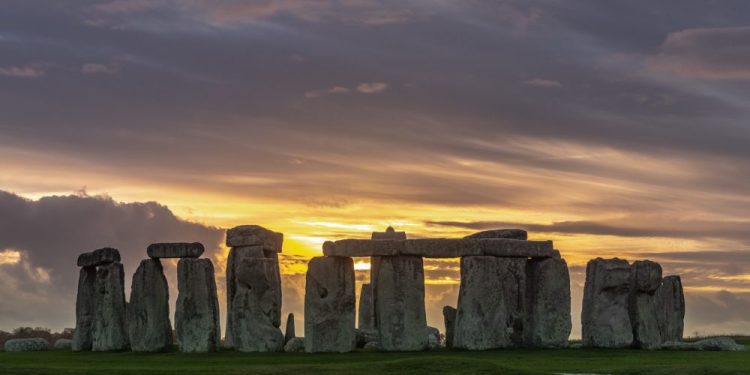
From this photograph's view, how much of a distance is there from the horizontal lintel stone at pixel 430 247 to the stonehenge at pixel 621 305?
8.46 feet

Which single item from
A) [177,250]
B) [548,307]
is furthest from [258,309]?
[548,307]

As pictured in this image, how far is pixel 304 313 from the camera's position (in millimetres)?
36062

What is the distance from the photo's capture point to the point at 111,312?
3847 centimetres

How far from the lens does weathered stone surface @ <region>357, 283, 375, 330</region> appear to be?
140ft

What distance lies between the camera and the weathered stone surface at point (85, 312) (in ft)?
130

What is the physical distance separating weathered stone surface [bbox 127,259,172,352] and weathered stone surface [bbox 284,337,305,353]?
3.71 m

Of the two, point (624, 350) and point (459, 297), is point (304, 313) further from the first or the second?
point (624, 350)


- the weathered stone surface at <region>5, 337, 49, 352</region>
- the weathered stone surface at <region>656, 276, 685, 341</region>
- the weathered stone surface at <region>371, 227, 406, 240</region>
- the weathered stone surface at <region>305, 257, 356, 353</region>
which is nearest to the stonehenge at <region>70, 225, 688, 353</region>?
the weathered stone surface at <region>305, 257, 356, 353</region>

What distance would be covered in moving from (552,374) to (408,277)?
30.9 ft

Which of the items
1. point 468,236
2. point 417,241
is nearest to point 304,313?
point 417,241

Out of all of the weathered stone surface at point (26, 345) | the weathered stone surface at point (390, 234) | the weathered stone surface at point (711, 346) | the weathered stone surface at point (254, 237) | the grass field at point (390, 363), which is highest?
the weathered stone surface at point (390, 234)

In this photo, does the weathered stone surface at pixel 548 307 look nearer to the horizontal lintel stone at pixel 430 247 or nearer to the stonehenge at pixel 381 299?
the stonehenge at pixel 381 299

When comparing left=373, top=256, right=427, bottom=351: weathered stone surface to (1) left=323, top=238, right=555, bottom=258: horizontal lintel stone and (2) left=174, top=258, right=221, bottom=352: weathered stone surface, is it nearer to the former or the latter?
(1) left=323, top=238, right=555, bottom=258: horizontal lintel stone

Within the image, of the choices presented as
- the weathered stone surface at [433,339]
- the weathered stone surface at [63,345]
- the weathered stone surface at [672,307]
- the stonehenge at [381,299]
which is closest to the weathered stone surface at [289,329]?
the stonehenge at [381,299]
